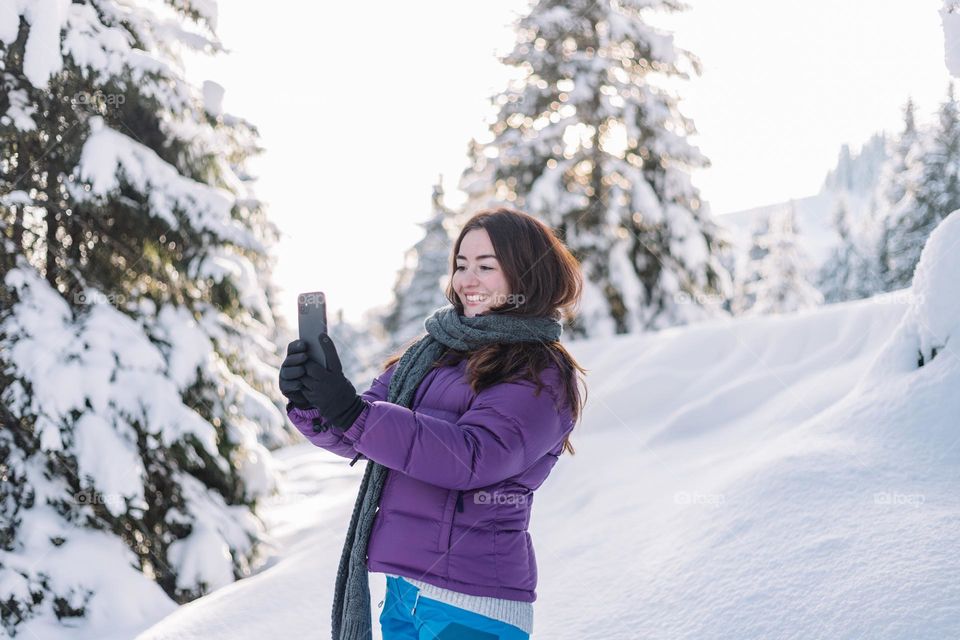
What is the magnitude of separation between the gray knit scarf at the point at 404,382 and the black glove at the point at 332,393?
0.43 m

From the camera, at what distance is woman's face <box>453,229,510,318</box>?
2162 millimetres

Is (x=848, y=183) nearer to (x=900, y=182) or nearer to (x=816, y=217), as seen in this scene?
(x=816, y=217)

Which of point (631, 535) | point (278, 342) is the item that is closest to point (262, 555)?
point (631, 535)

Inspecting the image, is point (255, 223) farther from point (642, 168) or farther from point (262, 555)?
point (642, 168)

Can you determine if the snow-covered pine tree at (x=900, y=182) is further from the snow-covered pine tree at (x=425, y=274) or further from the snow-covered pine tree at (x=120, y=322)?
the snow-covered pine tree at (x=120, y=322)

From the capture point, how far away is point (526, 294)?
7.11 feet

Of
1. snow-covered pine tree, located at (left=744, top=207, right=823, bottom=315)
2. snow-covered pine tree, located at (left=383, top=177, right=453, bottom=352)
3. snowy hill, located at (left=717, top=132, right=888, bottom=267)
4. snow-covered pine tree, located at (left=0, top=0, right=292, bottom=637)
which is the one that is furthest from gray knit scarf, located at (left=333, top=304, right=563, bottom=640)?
snowy hill, located at (left=717, top=132, right=888, bottom=267)

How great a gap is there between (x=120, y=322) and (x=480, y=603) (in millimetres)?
4787

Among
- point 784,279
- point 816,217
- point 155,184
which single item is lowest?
point 816,217

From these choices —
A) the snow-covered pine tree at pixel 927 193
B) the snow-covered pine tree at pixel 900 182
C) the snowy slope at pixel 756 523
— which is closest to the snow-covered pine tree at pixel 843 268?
A: the snow-covered pine tree at pixel 900 182

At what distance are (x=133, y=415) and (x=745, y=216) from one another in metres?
156

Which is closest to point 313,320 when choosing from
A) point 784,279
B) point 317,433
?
point 317,433

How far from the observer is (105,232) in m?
5.98

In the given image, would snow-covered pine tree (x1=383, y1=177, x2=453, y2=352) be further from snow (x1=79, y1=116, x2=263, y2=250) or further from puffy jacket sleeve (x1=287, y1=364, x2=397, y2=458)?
puffy jacket sleeve (x1=287, y1=364, x2=397, y2=458)
